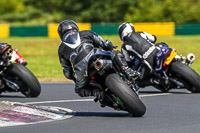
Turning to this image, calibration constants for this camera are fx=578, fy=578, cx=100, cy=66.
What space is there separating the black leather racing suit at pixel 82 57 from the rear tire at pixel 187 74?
3.45 m

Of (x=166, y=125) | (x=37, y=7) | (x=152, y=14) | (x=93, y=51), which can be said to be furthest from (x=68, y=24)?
(x=37, y=7)

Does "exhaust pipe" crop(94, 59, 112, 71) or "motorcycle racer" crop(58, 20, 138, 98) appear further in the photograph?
"motorcycle racer" crop(58, 20, 138, 98)

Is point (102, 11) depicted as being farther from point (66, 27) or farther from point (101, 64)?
point (101, 64)

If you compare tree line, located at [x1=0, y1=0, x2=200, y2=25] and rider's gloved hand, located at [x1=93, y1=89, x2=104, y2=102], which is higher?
tree line, located at [x1=0, y1=0, x2=200, y2=25]

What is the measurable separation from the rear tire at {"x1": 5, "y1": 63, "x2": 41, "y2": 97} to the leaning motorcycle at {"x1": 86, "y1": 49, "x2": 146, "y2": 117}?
3.37m

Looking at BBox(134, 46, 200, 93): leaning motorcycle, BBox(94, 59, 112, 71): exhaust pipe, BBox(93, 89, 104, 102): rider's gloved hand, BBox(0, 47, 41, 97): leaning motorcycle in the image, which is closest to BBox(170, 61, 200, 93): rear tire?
BBox(134, 46, 200, 93): leaning motorcycle

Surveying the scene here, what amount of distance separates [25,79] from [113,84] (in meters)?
3.98

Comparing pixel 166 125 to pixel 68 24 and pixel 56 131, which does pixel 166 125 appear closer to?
pixel 56 131

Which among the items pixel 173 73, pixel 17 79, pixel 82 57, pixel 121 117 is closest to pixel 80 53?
pixel 82 57

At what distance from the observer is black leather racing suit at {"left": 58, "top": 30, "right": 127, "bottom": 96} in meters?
8.60

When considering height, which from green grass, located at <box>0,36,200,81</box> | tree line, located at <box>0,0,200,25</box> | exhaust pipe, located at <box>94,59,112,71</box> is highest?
tree line, located at <box>0,0,200,25</box>

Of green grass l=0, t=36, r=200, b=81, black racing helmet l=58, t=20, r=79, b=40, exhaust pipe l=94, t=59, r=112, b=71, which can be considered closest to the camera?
exhaust pipe l=94, t=59, r=112, b=71

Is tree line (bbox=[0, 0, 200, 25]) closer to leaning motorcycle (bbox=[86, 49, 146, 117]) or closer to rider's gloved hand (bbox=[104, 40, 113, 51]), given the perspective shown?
rider's gloved hand (bbox=[104, 40, 113, 51])

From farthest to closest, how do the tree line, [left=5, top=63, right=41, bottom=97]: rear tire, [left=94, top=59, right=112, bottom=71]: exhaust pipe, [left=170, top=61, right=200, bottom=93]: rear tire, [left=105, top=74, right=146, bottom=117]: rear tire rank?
the tree line, [left=170, top=61, right=200, bottom=93]: rear tire, [left=5, top=63, right=41, bottom=97]: rear tire, [left=94, top=59, right=112, bottom=71]: exhaust pipe, [left=105, top=74, right=146, bottom=117]: rear tire
